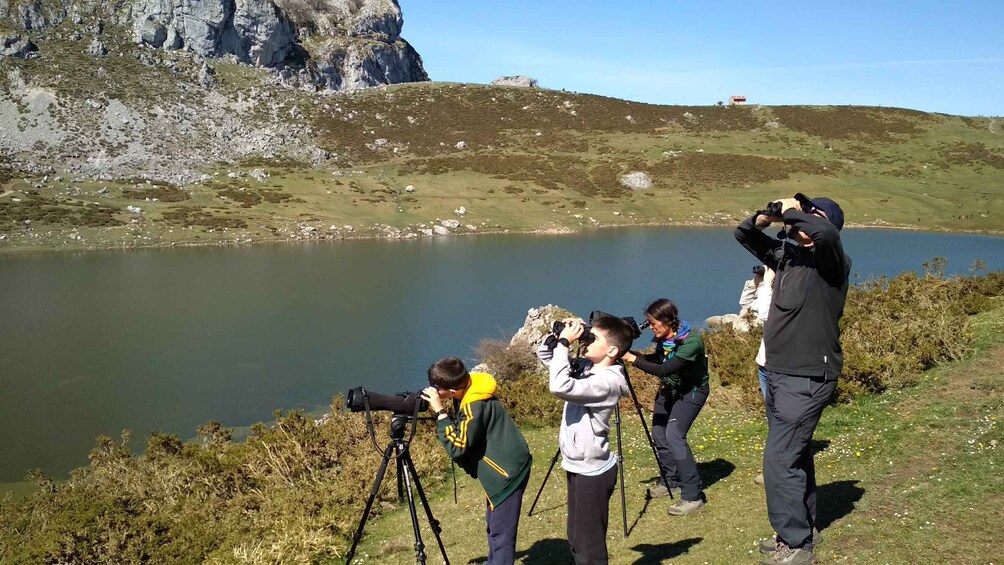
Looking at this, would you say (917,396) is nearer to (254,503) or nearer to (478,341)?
(254,503)

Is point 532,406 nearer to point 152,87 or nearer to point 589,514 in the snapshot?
point 589,514

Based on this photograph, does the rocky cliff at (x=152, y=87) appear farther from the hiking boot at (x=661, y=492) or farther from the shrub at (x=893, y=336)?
the hiking boot at (x=661, y=492)

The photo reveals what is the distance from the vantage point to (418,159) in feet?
277

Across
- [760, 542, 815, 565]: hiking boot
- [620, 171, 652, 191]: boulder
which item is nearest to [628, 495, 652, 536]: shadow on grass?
[760, 542, 815, 565]: hiking boot

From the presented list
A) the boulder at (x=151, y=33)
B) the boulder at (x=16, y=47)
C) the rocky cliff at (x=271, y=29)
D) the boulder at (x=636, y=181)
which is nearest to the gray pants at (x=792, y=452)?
the boulder at (x=636, y=181)

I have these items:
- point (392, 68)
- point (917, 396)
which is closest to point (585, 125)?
point (392, 68)

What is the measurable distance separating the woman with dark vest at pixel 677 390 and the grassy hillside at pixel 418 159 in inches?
2070

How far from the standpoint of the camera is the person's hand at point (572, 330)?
455 cm

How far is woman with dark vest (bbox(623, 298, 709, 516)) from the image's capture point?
6406 millimetres

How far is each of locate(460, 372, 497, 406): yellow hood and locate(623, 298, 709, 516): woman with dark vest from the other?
1.78 m

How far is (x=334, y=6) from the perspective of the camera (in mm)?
146875

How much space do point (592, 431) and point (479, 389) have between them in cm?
94

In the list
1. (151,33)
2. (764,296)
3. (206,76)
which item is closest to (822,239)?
(764,296)

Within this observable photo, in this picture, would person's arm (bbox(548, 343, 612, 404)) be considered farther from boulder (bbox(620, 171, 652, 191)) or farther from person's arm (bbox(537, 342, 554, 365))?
boulder (bbox(620, 171, 652, 191))
